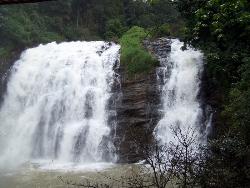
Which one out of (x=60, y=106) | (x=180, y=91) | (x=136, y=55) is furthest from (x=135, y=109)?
(x=60, y=106)

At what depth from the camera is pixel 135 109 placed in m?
18.2

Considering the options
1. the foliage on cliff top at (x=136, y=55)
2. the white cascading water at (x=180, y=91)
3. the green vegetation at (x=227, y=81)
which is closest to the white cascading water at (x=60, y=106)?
the foliage on cliff top at (x=136, y=55)

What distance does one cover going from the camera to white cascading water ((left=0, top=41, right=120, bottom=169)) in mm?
18734

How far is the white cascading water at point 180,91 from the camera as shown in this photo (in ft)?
56.8

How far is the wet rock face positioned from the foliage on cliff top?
342 millimetres

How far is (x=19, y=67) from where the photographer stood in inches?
923

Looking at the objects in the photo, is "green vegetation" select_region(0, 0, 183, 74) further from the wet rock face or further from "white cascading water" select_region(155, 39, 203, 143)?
the wet rock face

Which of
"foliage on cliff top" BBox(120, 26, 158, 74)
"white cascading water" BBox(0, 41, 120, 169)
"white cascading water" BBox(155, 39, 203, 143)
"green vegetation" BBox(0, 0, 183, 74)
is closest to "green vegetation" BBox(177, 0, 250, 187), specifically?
"white cascading water" BBox(155, 39, 203, 143)

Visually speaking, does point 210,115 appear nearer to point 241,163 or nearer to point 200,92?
point 200,92

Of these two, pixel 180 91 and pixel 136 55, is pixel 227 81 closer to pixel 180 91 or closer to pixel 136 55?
pixel 180 91

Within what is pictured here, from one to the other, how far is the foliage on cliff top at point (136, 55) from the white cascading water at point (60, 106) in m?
0.66

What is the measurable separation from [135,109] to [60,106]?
4.03 meters

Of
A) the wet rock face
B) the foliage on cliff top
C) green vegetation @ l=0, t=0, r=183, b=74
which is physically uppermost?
green vegetation @ l=0, t=0, r=183, b=74

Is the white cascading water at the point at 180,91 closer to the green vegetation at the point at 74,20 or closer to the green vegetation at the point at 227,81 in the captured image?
the green vegetation at the point at 227,81
